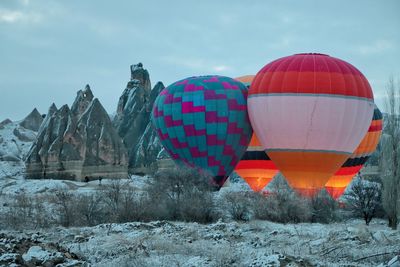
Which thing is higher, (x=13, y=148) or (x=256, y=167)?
(x=13, y=148)

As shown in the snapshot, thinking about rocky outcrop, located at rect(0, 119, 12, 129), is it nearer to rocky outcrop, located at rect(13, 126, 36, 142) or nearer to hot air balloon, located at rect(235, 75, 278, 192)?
rocky outcrop, located at rect(13, 126, 36, 142)

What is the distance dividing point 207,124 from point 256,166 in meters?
5.55

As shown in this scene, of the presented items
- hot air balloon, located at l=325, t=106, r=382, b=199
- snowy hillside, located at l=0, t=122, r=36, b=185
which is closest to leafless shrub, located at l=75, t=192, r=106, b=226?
hot air balloon, located at l=325, t=106, r=382, b=199

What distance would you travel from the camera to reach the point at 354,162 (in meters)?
33.4

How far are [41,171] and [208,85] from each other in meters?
22.1

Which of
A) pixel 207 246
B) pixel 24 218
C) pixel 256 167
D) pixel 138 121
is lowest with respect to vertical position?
pixel 24 218

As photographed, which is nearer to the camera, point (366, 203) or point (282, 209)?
point (282, 209)

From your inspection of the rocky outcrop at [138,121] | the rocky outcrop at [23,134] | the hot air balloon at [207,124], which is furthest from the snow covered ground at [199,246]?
the rocky outcrop at [23,134]

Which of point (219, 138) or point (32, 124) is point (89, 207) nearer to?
point (219, 138)

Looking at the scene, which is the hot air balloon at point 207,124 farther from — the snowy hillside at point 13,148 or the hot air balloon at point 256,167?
the snowy hillside at point 13,148

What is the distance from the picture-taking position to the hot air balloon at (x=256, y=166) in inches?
1326

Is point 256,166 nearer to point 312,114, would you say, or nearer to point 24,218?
point 312,114

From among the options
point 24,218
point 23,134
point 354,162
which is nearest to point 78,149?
point 23,134

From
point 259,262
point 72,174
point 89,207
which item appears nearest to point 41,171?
point 72,174
